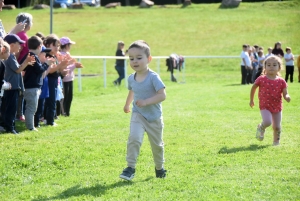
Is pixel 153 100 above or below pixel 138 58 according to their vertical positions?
below

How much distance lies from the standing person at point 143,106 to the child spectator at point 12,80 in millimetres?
3684

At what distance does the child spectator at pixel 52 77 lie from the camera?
1127cm

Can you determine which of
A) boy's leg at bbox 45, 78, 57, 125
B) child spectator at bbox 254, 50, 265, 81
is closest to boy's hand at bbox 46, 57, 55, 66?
boy's leg at bbox 45, 78, 57, 125

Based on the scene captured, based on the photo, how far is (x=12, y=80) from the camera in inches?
389

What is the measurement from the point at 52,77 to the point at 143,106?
17.6ft

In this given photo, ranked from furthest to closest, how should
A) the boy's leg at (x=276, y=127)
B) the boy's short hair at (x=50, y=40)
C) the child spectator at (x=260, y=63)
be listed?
1. the child spectator at (x=260, y=63)
2. the boy's short hair at (x=50, y=40)
3. the boy's leg at (x=276, y=127)

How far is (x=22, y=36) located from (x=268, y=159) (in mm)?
5630

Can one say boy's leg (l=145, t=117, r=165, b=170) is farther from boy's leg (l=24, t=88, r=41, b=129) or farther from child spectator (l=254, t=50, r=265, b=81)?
child spectator (l=254, t=50, r=265, b=81)

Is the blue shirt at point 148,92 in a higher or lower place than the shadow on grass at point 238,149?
higher

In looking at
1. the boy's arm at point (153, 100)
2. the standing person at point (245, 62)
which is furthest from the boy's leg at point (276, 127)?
the standing person at point (245, 62)

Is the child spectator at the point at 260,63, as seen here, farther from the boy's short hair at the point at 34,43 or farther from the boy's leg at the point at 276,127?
the boy's short hair at the point at 34,43

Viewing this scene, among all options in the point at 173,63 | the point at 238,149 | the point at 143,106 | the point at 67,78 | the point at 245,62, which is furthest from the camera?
the point at 173,63

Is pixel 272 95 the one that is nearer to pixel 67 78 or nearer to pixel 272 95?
pixel 272 95

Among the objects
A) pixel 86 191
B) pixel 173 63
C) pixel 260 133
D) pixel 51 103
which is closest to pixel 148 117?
pixel 86 191
